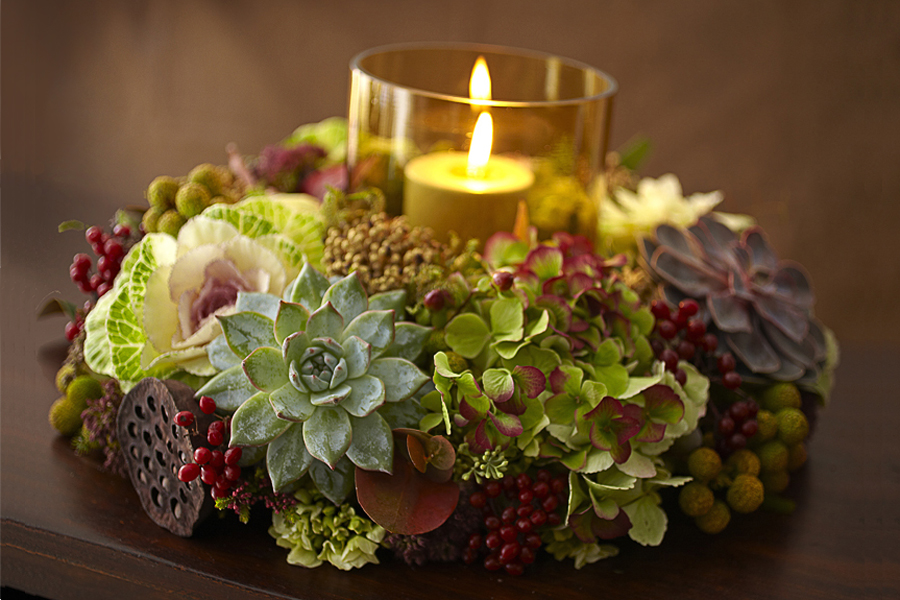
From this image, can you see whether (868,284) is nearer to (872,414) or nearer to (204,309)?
(872,414)

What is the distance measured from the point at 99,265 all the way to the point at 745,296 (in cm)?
46

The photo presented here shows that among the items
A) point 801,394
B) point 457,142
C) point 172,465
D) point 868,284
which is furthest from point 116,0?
point 868,284

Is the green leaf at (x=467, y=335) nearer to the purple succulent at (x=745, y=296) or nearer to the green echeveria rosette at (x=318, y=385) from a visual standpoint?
the green echeveria rosette at (x=318, y=385)

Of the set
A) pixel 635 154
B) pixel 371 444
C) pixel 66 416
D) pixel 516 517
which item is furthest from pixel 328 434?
pixel 635 154

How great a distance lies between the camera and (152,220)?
1.82ft

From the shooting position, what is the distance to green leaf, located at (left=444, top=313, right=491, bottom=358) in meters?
A: 0.46

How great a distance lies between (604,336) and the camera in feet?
1.60

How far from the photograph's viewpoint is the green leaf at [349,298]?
17.4 inches

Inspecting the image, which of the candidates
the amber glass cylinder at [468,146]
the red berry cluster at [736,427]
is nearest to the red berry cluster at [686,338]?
the red berry cluster at [736,427]

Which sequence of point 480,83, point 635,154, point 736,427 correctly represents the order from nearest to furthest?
point 736,427 < point 480,83 < point 635,154

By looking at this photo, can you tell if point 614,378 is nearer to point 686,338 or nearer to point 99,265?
point 686,338

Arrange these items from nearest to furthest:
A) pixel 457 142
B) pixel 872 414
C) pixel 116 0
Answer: pixel 457 142
pixel 872 414
pixel 116 0

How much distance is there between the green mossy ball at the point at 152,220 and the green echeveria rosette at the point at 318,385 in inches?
6.4

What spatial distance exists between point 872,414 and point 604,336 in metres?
0.37
